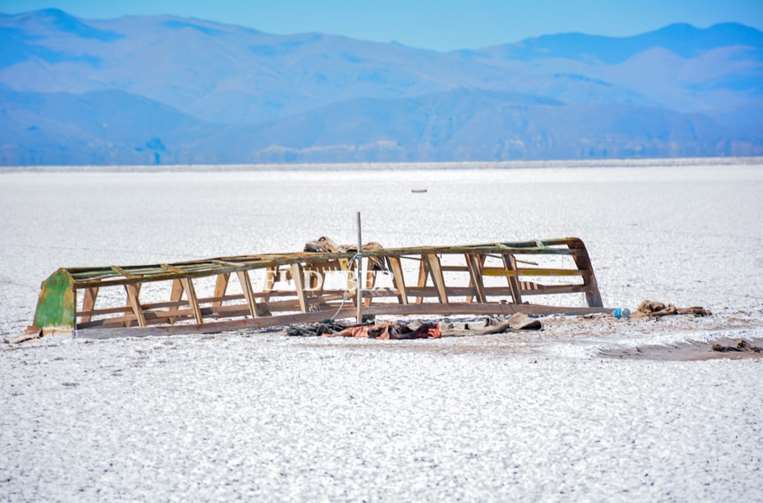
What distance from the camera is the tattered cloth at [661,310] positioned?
1097 centimetres

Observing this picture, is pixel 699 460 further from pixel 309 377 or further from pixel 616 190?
pixel 616 190

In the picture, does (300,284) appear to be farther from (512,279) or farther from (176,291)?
(512,279)

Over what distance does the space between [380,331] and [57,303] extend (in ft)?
9.21

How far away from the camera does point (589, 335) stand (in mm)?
10000

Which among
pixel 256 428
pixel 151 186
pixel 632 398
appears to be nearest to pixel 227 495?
pixel 256 428

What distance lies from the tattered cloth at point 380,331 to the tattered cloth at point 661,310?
7.01 ft

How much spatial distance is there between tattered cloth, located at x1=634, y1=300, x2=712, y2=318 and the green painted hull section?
17.3ft

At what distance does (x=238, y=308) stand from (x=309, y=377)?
100 inches

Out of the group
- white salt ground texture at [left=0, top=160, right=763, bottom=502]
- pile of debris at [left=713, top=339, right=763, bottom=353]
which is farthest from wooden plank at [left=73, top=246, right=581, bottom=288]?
pile of debris at [left=713, top=339, right=763, bottom=353]

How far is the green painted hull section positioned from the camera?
968 centimetres

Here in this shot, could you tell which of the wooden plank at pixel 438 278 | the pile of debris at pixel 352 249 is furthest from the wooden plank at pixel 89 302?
the wooden plank at pixel 438 278

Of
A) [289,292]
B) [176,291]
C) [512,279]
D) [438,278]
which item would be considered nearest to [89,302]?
[176,291]

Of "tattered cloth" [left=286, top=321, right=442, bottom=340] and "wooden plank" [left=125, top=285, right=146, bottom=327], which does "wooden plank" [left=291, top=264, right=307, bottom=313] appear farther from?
"wooden plank" [left=125, top=285, right=146, bottom=327]

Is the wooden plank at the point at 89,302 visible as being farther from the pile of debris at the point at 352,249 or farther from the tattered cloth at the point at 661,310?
the tattered cloth at the point at 661,310
